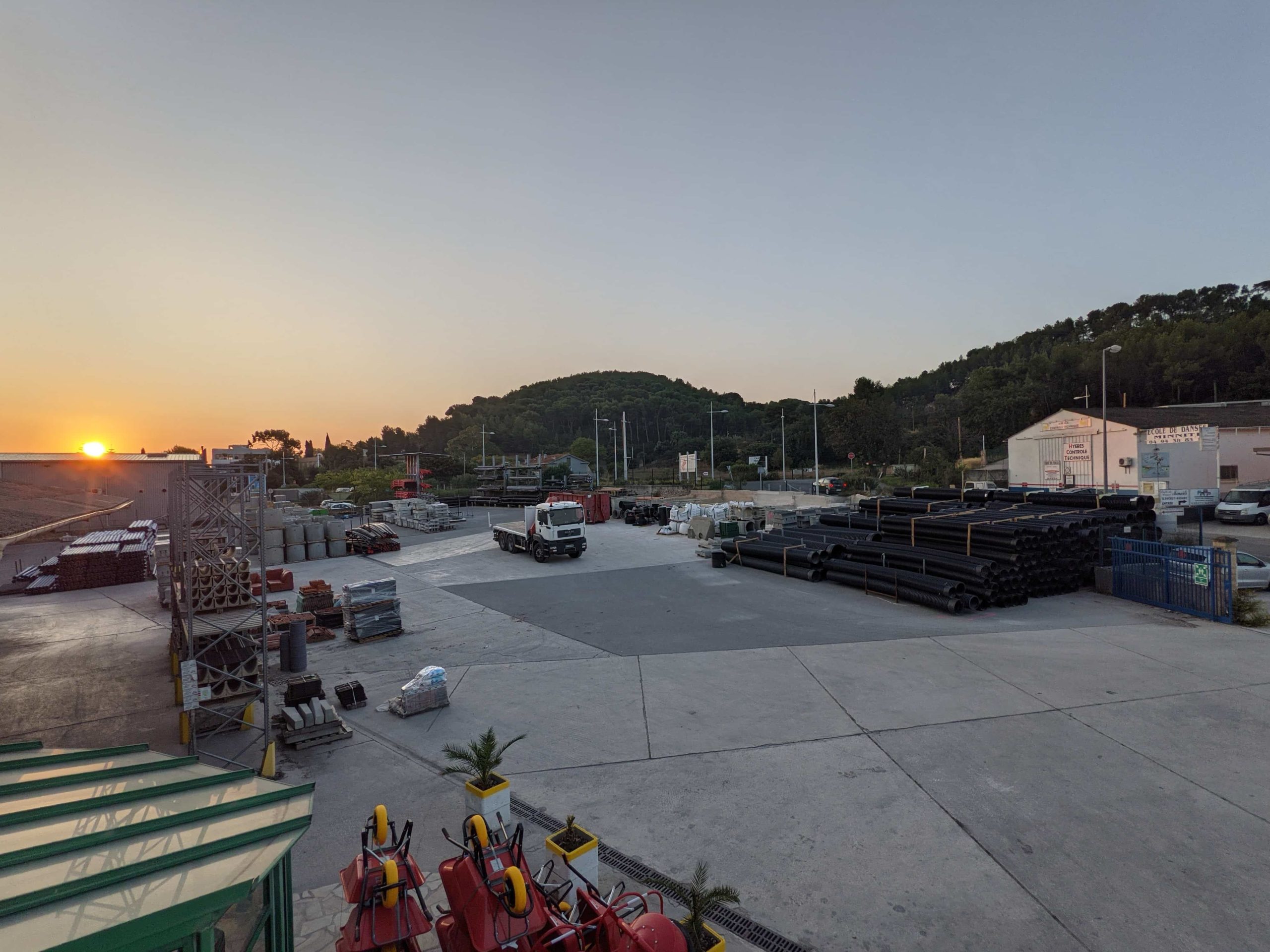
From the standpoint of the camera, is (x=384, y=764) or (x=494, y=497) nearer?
(x=384, y=764)

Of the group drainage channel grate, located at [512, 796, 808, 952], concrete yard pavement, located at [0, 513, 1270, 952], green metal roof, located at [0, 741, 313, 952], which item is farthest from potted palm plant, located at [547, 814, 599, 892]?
green metal roof, located at [0, 741, 313, 952]

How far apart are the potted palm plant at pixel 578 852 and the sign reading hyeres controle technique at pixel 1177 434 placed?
39.3m

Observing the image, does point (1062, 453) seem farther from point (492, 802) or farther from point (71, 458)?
point (71, 458)

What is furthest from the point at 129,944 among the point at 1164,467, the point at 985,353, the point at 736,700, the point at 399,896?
the point at 985,353

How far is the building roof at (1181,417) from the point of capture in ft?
118

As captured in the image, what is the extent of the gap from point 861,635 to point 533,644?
7084 mm

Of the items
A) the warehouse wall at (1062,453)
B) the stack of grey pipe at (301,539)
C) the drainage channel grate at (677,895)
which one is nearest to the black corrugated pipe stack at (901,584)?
the drainage channel grate at (677,895)

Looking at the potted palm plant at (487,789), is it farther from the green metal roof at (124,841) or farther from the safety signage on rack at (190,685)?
the safety signage on rack at (190,685)

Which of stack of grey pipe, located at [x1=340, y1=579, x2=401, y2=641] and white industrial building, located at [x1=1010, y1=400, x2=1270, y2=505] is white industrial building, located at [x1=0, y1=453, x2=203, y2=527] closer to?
stack of grey pipe, located at [x1=340, y1=579, x2=401, y2=641]

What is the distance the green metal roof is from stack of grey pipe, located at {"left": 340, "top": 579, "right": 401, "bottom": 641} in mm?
9659

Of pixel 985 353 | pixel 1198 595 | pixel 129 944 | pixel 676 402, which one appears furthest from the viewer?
pixel 676 402

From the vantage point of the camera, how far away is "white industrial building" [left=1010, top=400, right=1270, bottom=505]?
3225 centimetres

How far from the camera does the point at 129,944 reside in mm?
2205

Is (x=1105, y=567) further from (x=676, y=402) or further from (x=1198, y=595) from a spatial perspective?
(x=676, y=402)
